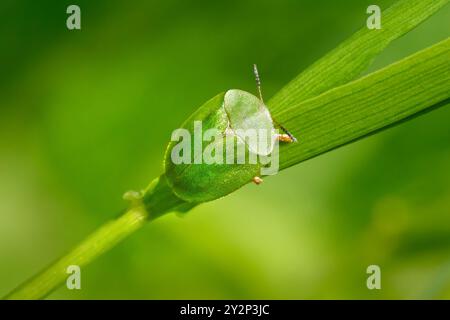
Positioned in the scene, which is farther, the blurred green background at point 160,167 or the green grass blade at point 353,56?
the blurred green background at point 160,167

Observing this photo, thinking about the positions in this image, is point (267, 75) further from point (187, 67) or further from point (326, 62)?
point (326, 62)

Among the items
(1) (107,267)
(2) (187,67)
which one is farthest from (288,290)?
(2) (187,67)

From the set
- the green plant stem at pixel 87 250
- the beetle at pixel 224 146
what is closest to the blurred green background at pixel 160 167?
the green plant stem at pixel 87 250

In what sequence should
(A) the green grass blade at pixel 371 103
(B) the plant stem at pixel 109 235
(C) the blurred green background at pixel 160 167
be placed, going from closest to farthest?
1. (A) the green grass blade at pixel 371 103
2. (B) the plant stem at pixel 109 235
3. (C) the blurred green background at pixel 160 167

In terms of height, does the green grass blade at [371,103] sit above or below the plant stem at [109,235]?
above

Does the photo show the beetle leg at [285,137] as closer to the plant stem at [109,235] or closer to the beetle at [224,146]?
the beetle at [224,146]

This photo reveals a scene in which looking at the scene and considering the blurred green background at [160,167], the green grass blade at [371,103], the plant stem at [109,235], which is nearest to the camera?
the green grass blade at [371,103]

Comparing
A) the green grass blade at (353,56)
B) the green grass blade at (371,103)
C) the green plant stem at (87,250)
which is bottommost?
the green plant stem at (87,250)
